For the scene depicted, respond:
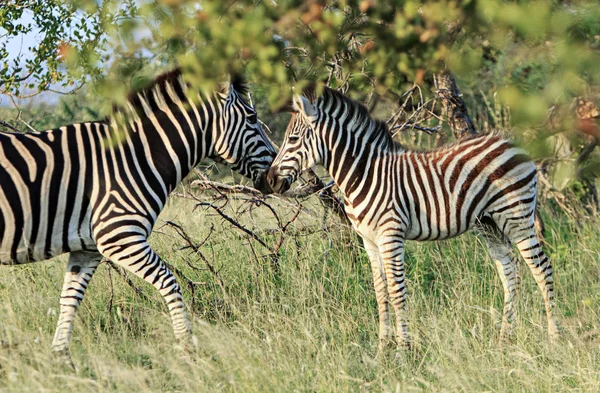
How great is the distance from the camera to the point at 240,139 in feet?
18.5

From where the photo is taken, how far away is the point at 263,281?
6.77 meters

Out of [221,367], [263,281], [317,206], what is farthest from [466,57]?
[317,206]

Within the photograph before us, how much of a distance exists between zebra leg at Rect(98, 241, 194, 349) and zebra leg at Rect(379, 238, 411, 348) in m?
1.59

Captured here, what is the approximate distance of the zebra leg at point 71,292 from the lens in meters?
5.27

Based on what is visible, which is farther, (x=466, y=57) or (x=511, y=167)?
(x=511, y=167)

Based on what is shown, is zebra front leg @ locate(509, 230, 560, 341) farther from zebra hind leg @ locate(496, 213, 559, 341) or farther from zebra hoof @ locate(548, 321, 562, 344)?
zebra hoof @ locate(548, 321, 562, 344)

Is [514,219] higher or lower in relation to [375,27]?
lower

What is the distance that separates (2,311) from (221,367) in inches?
92.8

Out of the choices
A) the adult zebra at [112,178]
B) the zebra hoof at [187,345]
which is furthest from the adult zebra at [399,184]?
the zebra hoof at [187,345]

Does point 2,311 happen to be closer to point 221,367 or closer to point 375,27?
point 221,367

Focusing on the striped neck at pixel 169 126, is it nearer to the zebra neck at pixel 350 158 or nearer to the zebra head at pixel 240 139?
the zebra head at pixel 240 139

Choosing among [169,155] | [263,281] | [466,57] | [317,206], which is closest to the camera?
[466,57]

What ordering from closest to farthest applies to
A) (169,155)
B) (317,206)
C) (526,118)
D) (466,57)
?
(526,118) → (466,57) → (169,155) → (317,206)

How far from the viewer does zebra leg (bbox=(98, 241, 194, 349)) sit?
5.00 m
